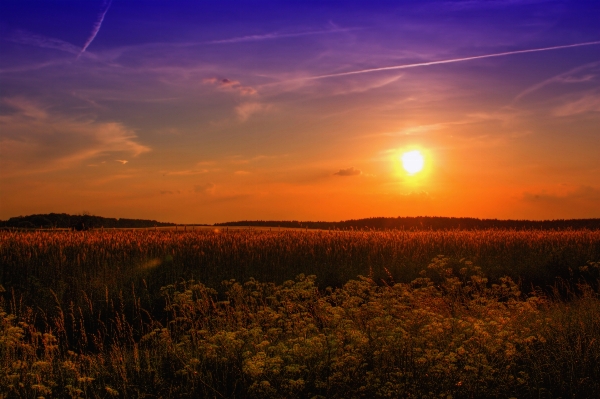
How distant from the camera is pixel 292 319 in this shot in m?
9.46

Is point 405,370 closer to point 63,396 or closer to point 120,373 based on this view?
point 120,373

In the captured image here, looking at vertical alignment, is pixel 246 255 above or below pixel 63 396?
above

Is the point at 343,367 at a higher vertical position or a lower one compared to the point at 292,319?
lower

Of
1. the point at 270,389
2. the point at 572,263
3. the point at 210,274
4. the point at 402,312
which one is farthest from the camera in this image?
the point at 572,263

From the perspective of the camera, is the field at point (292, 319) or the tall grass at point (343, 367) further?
the field at point (292, 319)

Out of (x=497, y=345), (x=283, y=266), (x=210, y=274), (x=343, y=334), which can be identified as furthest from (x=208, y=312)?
(x=497, y=345)

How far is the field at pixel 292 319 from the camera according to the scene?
6.88 m

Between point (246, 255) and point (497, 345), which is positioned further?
point (246, 255)

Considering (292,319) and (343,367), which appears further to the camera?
(292,319)

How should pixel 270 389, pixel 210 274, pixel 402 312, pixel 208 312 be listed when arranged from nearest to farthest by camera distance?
pixel 270 389 → pixel 402 312 → pixel 208 312 → pixel 210 274

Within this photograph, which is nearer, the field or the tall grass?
the tall grass

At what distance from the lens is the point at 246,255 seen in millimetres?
17781

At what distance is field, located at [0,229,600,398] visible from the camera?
6.88 meters

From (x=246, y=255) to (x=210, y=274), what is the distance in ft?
6.53
